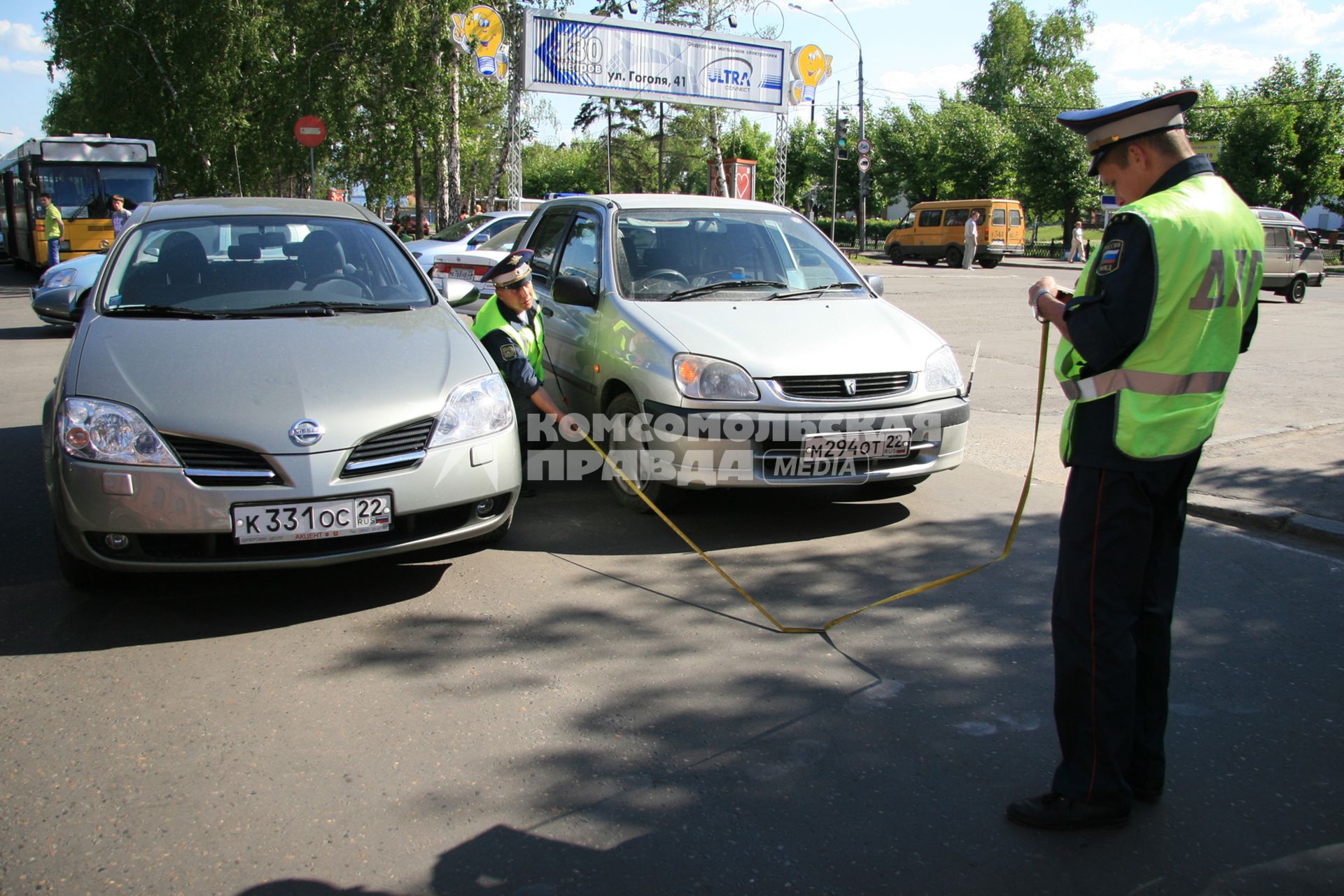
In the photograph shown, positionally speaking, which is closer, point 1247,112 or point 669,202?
point 669,202

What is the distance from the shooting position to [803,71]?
1013 inches

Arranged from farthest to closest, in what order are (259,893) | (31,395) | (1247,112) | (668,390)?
(1247,112) → (31,395) → (668,390) → (259,893)

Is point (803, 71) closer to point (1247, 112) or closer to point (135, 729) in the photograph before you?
point (135, 729)

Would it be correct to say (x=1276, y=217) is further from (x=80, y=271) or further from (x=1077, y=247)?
(x=80, y=271)

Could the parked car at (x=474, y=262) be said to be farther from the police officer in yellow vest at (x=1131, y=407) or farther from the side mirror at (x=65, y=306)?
the police officer in yellow vest at (x=1131, y=407)

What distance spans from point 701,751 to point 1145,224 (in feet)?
6.35

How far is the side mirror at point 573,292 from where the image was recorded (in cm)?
577

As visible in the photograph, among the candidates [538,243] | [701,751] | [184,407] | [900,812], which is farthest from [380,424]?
[538,243]

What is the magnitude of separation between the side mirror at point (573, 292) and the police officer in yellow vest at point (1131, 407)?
335cm

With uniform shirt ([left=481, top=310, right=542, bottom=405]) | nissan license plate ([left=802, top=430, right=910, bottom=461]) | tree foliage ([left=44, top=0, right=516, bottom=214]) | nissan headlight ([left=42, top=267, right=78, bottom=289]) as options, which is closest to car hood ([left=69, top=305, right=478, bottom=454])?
uniform shirt ([left=481, top=310, right=542, bottom=405])

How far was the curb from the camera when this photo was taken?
17.4 feet

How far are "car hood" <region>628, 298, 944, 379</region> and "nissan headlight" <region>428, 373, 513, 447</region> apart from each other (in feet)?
3.39

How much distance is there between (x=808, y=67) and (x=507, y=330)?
2246 cm

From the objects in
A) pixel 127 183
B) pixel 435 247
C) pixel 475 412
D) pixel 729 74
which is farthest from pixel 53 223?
pixel 475 412
